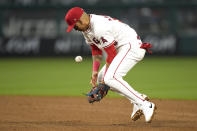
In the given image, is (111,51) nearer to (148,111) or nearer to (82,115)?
(148,111)

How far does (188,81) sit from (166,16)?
8809 mm

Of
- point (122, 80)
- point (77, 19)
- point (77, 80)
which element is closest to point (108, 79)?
point (122, 80)

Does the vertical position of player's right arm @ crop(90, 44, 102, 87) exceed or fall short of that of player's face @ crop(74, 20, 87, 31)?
it falls short

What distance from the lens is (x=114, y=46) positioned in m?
5.92

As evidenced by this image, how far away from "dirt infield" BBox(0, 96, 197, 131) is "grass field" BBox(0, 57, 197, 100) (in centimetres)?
116

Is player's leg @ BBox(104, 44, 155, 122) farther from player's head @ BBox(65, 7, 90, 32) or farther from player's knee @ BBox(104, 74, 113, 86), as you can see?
player's head @ BBox(65, 7, 90, 32)

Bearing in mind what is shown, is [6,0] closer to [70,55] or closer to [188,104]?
[70,55]

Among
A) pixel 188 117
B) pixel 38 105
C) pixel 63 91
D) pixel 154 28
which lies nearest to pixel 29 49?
pixel 154 28

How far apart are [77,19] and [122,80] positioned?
106 cm

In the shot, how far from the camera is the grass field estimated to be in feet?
33.3

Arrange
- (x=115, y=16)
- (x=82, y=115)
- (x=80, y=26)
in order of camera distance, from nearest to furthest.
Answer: (x=80, y=26), (x=82, y=115), (x=115, y=16)

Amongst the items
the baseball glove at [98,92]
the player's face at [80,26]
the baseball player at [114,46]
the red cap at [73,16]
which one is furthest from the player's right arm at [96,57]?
the red cap at [73,16]

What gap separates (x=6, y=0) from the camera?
20594mm

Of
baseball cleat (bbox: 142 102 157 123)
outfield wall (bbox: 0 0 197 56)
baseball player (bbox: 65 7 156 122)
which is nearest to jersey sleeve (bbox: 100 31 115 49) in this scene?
baseball player (bbox: 65 7 156 122)
